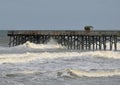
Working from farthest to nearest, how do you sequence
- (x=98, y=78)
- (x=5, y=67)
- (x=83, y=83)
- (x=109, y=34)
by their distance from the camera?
(x=109, y=34) → (x=5, y=67) → (x=98, y=78) → (x=83, y=83)

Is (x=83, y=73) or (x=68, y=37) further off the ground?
(x=83, y=73)

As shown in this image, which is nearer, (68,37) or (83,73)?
(83,73)

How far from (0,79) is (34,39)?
44.4 m

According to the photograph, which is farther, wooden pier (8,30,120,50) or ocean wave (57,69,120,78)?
wooden pier (8,30,120,50)

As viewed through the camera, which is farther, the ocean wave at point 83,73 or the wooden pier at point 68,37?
the wooden pier at point 68,37

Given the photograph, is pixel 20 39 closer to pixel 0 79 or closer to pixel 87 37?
pixel 87 37

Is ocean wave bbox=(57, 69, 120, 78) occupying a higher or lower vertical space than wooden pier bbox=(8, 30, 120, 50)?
higher

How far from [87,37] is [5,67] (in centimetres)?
3564

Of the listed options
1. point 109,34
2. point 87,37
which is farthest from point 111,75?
point 87,37

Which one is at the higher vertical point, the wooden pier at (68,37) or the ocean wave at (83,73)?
the ocean wave at (83,73)

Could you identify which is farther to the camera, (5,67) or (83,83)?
(5,67)

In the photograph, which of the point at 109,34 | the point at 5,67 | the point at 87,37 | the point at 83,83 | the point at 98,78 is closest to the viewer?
the point at 83,83

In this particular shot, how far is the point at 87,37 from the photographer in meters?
66.1

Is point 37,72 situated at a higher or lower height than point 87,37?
higher
